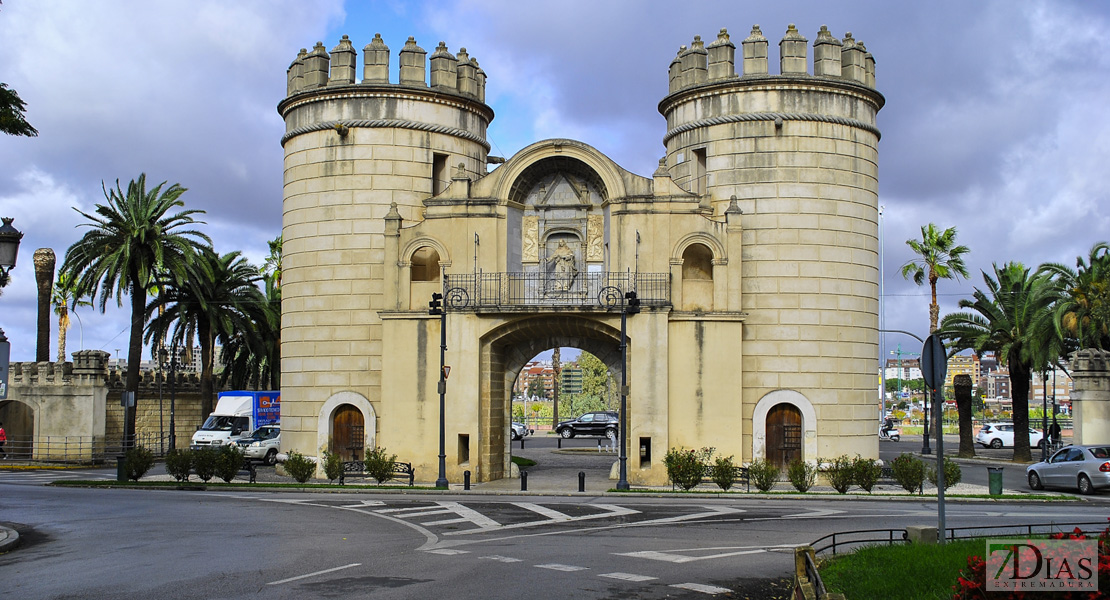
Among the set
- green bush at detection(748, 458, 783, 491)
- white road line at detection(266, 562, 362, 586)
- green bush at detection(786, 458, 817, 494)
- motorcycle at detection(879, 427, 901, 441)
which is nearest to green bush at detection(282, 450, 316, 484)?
green bush at detection(748, 458, 783, 491)

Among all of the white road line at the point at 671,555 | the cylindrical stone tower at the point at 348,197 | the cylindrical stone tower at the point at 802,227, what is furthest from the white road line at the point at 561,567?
the cylindrical stone tower at the point at 348,197

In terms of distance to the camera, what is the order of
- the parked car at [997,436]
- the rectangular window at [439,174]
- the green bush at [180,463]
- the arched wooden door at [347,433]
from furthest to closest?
the parked car at [997,436], the rectangular window at [439,174], the arched wooden door at [347,433], the green bush at [180,463]

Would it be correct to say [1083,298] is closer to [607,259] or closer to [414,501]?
[607,259]

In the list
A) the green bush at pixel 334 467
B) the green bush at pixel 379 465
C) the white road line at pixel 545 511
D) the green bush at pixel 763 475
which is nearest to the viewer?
the white road line at pixel 545 511

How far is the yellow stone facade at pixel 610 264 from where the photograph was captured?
3041 cm

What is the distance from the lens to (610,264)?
31.2 m

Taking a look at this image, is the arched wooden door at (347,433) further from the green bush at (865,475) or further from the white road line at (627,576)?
the white road line at (627,576)

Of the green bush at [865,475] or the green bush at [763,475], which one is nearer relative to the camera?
the green bush at [865,475]

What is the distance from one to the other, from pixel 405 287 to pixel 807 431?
42.5 feet

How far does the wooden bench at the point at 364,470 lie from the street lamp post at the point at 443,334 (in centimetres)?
80

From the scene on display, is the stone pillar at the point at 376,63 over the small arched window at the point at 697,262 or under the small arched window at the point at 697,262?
over

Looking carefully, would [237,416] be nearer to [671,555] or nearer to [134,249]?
[134,249]

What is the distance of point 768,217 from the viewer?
103ft

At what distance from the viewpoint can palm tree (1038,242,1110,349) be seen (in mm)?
36281
